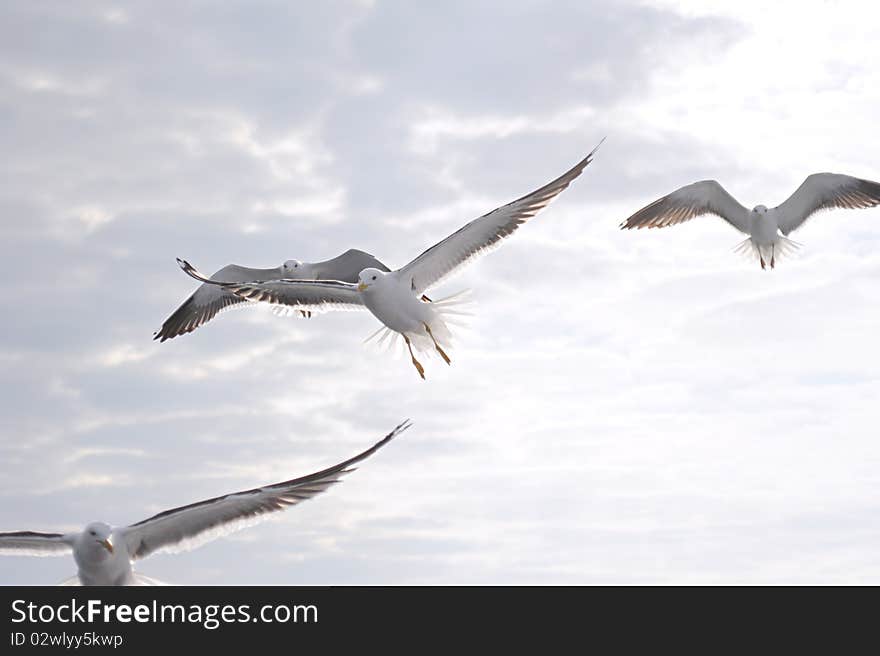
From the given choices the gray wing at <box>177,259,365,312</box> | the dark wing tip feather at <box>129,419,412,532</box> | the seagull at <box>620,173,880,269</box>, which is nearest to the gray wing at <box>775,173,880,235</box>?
the seagull at <box>620,173,880,269</box>

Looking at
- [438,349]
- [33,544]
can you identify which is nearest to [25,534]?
[33,544]

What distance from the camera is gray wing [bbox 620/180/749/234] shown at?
19875 mm

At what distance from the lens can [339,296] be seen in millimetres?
14844

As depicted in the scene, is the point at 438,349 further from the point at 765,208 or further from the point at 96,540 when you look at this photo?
the point at 765,208

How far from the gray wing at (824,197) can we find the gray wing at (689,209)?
2.39 ft

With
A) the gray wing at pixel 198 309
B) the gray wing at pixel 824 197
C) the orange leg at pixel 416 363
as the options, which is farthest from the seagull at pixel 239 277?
the gray wing at pixel 824 197

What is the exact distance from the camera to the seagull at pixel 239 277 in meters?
17.9

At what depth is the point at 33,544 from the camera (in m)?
9.53
